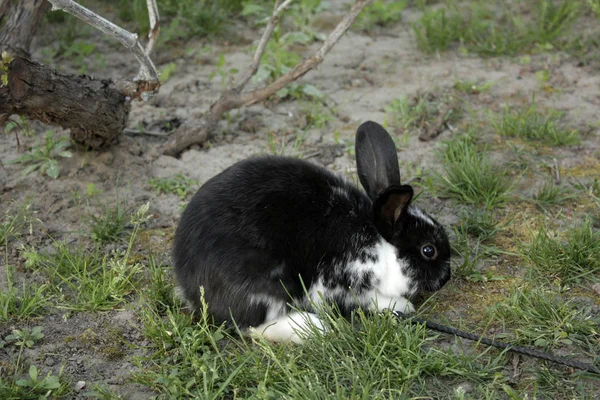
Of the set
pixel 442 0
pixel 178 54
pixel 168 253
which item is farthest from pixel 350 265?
pixel 442 0

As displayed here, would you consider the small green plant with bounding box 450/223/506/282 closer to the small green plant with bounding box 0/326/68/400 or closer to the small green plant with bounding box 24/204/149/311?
the small green plant with bounding box 24/204/149/311

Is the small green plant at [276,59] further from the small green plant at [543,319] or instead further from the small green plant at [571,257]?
the small green plant at [543,319]

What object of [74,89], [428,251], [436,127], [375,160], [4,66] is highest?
[4,66]

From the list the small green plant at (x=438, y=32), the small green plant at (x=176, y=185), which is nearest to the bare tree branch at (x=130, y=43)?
the small green plant at (x=176, y=185)

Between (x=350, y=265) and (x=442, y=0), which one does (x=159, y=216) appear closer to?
(x=350, y=265)

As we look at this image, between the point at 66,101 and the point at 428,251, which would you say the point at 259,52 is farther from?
the point at 428,251

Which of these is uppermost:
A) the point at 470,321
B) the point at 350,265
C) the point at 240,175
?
the point at 240,175

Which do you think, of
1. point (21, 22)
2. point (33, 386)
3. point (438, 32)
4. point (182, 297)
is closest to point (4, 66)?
point (21, 22)
